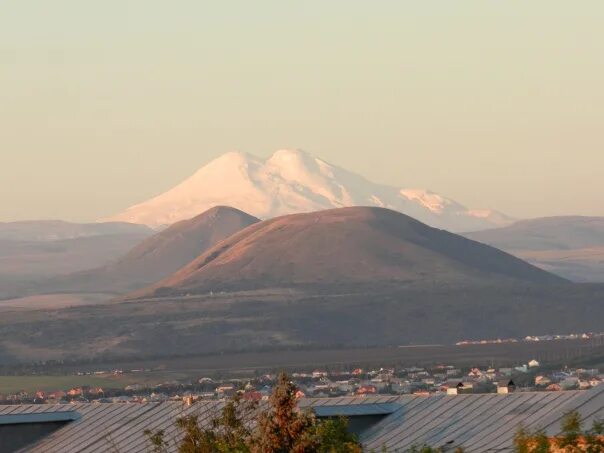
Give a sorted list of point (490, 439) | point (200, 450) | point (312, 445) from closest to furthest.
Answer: point (312, 445) → point (200, 450) → point (490, 439)

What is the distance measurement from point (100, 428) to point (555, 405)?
19.8m

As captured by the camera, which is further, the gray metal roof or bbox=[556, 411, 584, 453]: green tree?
the gray metal roof

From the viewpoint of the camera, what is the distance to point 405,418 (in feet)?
208

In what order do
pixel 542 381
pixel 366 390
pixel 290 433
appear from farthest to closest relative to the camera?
1. pixel 366 390
2. pixel 542 381
3. pixel 290 433

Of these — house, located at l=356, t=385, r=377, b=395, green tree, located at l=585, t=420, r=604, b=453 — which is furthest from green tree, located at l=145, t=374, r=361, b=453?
house, located at l=356, t=385, r=377, b=395

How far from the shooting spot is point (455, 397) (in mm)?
63719

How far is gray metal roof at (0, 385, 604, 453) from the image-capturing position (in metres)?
55.6

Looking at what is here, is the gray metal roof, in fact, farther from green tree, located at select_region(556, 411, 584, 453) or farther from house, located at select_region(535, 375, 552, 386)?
house, located at select_region(535, 375, 552, 386)

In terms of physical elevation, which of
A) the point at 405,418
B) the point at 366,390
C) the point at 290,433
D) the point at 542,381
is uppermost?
the point at 290,433

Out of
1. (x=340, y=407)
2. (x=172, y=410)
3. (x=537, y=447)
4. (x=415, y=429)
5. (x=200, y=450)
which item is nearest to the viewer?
(x=537, y=447)

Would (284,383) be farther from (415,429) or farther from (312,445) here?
(415,429)

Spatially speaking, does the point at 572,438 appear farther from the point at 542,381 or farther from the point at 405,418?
the point at 542,381

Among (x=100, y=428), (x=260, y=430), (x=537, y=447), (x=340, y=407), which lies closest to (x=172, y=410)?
(x=100, y=428)

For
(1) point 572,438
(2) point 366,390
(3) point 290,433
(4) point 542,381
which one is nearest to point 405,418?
(3) point 290,433
